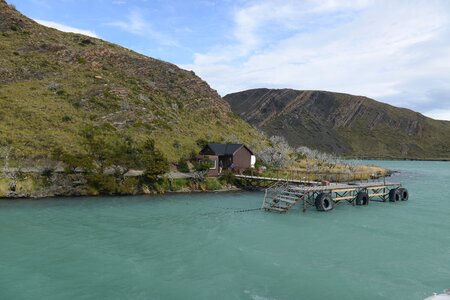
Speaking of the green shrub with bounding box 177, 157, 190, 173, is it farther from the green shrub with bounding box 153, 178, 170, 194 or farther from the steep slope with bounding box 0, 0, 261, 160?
the green shrub with bounding box 153, 178, 170, 194

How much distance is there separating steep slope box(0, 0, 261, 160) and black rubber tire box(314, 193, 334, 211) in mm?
30982

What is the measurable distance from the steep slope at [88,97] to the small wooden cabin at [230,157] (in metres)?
8.06

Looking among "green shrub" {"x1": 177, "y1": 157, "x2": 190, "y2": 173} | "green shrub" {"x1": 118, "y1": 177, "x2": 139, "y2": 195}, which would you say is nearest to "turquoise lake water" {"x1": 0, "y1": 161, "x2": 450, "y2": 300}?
"green shrub" {"x1": 118, "y1": 177, "x2": 139, "y2": 195}

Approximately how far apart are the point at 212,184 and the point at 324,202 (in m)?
17.1

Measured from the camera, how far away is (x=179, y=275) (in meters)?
19.1

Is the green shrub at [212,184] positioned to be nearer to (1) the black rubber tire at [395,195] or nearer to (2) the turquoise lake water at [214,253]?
(2) the turquoise lake water at [214,253]

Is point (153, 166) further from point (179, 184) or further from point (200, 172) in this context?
point (200, 172)

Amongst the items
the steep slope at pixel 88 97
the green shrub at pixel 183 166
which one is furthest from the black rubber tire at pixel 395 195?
the steep slope at pixel 88 97

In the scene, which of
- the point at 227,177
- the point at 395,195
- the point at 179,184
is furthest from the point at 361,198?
the point at 179,184

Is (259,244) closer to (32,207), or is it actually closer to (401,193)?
(32,207)

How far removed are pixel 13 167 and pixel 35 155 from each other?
4709mm

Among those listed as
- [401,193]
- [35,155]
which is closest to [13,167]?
[35,155]

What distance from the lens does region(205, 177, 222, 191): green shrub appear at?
49.8m

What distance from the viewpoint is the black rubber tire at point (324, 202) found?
3780cm
